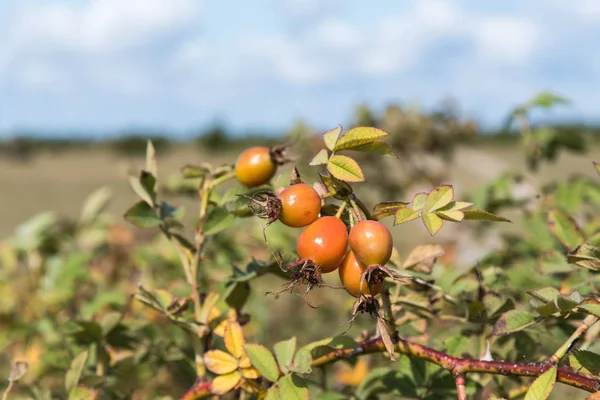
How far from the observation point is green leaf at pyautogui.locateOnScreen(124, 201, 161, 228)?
3.39 ft

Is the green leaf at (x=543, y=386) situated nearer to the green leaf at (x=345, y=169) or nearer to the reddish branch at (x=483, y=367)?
the reddish branch at (x=483, y=367)

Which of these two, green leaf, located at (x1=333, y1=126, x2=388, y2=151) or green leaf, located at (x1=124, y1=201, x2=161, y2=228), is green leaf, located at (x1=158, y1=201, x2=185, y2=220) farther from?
green leaf, located at (x1=333, y1=126, x2=388, y2=151)

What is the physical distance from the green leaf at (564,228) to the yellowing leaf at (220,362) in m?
0.65

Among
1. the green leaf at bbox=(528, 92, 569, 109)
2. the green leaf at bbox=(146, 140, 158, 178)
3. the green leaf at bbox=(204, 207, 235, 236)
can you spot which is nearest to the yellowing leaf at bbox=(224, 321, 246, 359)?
the green leaf at bbox=(204, 207, 235, 236)

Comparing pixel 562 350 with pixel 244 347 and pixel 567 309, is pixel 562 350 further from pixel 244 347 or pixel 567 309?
pixel 244 347

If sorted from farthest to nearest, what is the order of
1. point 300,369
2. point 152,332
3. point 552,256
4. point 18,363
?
point 152,332 < point 552,256 < point 18,363 < point 300,369

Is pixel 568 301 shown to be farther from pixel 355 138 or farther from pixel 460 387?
pixel 355 138

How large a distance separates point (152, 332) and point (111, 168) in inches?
1352

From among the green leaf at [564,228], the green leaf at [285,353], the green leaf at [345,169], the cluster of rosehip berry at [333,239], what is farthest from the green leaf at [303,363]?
the green leaf at [564,228]

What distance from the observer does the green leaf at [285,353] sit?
34.8 inches

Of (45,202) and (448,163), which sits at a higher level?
(448,163)

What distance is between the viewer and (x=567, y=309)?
75 cm

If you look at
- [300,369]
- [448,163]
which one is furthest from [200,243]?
[448,163]

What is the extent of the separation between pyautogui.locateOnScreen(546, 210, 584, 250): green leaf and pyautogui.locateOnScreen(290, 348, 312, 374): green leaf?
1.85ft
